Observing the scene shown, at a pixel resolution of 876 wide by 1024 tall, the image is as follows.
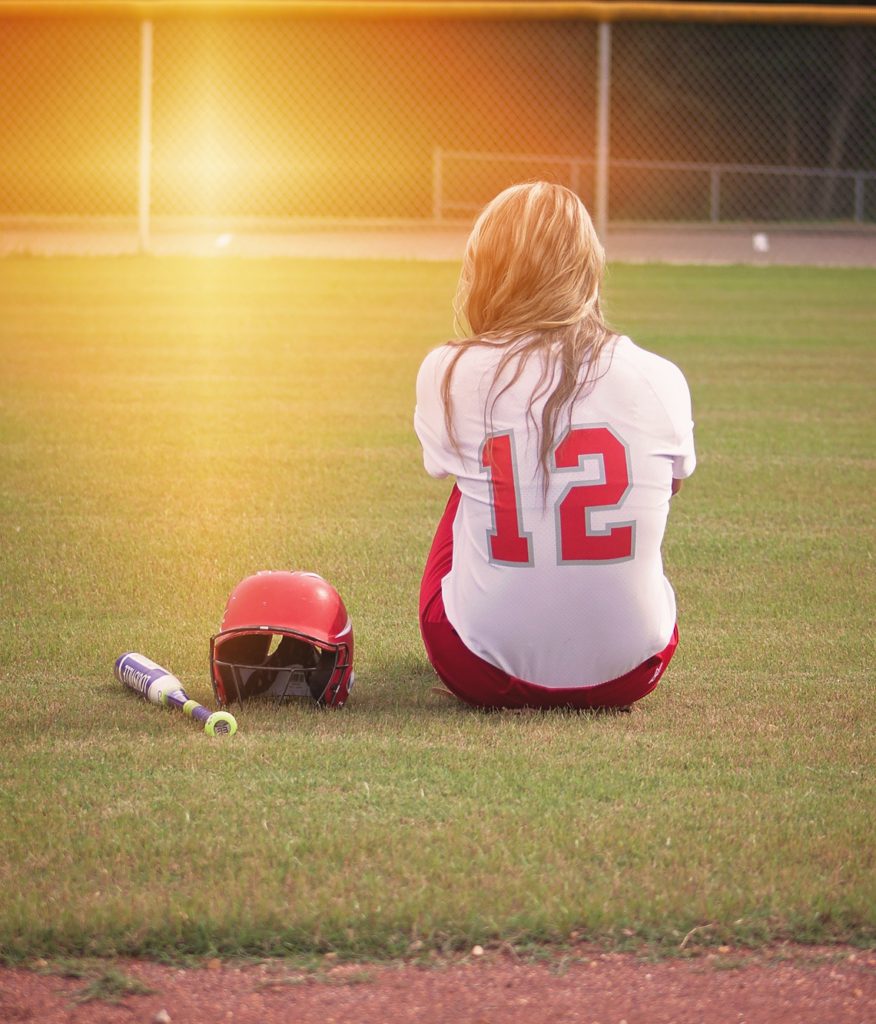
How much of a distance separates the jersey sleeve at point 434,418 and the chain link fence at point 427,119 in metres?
21.1

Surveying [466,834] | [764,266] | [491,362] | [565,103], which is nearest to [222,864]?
[466,834]

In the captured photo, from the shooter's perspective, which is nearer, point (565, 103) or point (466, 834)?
point (466, 834)

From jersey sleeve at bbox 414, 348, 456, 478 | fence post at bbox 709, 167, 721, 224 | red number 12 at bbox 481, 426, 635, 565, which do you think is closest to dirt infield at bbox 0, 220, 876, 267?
fence post at bbox 709, 167, 721, 224

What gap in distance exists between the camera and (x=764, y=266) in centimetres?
1831

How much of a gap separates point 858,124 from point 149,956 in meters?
30.4

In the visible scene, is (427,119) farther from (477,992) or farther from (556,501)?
(477,992)

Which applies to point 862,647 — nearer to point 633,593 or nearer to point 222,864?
point 633,593

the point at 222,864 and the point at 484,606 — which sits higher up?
the point at 484,606

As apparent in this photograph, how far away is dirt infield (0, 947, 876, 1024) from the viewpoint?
2459mm

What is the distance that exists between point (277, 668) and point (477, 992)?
1.50m

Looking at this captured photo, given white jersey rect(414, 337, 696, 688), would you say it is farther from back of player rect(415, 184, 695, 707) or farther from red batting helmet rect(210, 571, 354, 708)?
red batting helmet rect(210, 571, 354, 708)

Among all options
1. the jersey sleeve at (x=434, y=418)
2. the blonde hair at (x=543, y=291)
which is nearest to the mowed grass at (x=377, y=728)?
the jersey sleeve at (x=434, y=418)

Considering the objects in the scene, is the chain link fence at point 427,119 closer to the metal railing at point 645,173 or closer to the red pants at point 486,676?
the metal railing at point 645,173

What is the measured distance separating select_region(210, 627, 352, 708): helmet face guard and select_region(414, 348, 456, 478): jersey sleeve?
0.52m
